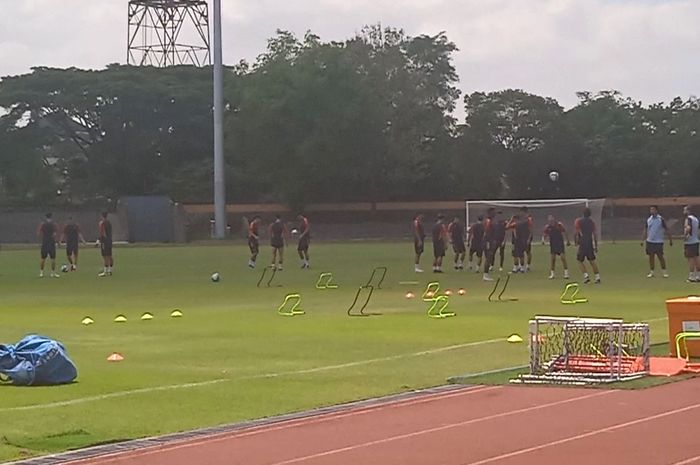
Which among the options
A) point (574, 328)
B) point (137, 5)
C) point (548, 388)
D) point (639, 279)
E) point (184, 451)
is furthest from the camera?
point (137, 5)

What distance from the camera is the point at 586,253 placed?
33812 mm

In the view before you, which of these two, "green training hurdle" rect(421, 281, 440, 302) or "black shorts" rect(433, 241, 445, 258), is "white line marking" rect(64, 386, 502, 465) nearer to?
"green training hurdle" rect(421, 281, 440, 302)

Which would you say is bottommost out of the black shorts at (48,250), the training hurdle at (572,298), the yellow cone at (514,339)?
the training hurdle at (572,298)

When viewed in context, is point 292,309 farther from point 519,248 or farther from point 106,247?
point 106,247

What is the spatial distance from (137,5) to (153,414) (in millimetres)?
82754

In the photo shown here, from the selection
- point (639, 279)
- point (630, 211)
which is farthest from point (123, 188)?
point (639, 279)

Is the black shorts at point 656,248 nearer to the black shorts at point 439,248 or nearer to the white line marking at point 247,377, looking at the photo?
the black shorts at point 439,248

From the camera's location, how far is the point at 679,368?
15.7 m

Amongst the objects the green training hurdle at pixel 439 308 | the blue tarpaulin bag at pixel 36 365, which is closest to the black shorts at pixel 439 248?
the green training hurdle at pixel 439 308

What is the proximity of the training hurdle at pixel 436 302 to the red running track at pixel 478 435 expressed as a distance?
10080mm

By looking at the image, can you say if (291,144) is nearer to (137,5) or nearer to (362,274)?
(137,5)

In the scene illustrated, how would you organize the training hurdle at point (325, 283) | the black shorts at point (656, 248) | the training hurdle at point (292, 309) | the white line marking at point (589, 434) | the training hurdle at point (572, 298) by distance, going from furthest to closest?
the black shorts at point (656, 248), the training hurdle at point (325, 283), the training hurdle at point (572, 298), the training hurdle at point (292, 309), the white line marking at point (589, 434)

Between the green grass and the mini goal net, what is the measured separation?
0.90m

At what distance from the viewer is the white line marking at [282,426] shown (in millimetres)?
10703
